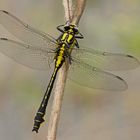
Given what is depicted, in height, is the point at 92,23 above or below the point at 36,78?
above

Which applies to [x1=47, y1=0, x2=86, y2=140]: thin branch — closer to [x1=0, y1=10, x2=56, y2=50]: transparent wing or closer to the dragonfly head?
the dragonfly head

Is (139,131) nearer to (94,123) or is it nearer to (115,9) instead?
(94,123)

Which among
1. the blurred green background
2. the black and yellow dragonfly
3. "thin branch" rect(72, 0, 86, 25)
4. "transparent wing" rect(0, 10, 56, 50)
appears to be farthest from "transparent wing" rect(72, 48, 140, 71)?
the blurred green background

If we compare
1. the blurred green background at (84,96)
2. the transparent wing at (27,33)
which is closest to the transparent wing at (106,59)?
the transparent wing at (27,33)

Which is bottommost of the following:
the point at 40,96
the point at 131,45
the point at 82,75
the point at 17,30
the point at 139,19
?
the point at 82,75

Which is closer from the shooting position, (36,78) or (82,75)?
(82,75)

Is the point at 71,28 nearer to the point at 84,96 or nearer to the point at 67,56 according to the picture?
the point at 67,56

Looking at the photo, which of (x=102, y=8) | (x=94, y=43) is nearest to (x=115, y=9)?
(x=102, y=8)

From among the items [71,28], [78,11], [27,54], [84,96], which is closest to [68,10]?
[78,11]
